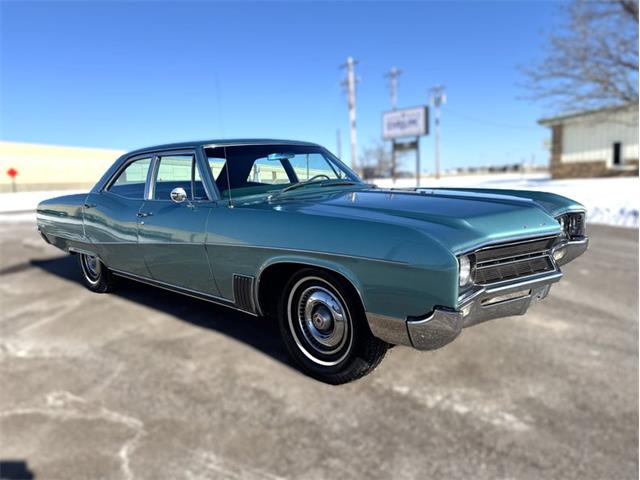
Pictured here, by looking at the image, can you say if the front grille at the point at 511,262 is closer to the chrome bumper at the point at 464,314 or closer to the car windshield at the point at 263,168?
the chrome bumper at the point at 464,314

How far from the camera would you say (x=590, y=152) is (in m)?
54.0

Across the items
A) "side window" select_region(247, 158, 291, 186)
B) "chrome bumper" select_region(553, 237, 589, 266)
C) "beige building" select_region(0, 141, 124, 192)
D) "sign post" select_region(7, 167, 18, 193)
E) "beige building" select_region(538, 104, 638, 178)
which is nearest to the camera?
"chrome bumper" select_region(553, 237, 589, 266)

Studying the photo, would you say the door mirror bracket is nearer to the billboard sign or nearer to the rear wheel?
the rear wheel

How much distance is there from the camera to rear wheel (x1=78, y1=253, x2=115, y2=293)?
1901mm

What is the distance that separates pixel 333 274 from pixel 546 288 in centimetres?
70

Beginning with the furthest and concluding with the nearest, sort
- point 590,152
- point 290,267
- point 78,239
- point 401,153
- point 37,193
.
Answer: point 590,152, point 401,153, point 37,193, point 78,239, point 290,267

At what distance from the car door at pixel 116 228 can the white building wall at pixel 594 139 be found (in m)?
57.7

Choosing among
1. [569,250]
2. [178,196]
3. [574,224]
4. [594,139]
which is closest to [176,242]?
[178,196]

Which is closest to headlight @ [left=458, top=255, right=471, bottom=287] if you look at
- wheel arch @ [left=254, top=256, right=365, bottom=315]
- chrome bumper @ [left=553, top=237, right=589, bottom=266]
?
wheel arch @ [left=254, top=256, right=365, bottom=315]

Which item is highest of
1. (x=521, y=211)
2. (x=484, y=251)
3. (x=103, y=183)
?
(x=103, y=183)

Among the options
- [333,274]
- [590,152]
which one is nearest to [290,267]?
[333,274]

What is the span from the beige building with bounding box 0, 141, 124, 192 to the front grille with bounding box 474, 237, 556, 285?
2.00 metres

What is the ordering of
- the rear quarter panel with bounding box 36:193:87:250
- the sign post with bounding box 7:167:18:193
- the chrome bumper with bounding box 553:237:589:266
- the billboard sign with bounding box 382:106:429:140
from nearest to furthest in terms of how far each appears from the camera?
the chrome bumper with bounding box 553:237:589:266, the rear quarter panel with bounding box 36:193:87:250, the sign post with bounding box 7:167:18:193, the billboard sign with bounding box 382:106:429:140

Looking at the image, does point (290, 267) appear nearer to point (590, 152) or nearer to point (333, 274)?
point (333, 274)
